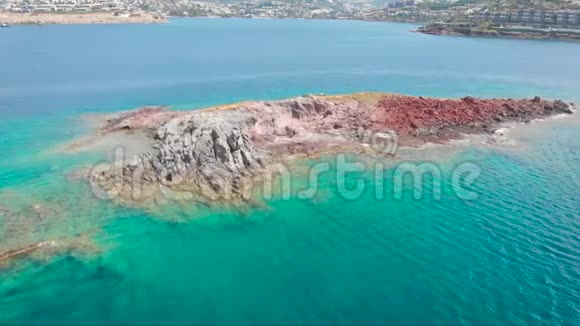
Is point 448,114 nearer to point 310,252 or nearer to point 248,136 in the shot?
point 248,136

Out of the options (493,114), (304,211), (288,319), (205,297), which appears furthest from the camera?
(493,114)

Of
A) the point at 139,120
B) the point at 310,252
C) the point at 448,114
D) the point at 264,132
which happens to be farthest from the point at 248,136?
the point at 448,114

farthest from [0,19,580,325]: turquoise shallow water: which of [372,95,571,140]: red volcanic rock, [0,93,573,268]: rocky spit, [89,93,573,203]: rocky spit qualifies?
[372,95,571,140]: red volcanic rock

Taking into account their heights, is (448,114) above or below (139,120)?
above

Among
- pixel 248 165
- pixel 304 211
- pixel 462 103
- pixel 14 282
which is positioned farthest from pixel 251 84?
pixel 14 282

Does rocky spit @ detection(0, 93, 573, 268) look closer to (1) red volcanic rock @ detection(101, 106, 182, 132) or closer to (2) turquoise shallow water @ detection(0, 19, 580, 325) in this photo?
(1) red volcanic rock @ detection(101, 106, 182, 132)

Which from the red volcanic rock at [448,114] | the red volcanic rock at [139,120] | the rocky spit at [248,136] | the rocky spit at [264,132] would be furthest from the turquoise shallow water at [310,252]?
the red volcanic rock at [448,114]

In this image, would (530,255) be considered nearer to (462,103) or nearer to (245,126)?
(245,126)

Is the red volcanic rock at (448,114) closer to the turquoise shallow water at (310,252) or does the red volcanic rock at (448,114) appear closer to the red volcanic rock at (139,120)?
the turquoise shallow water at (310,252)
